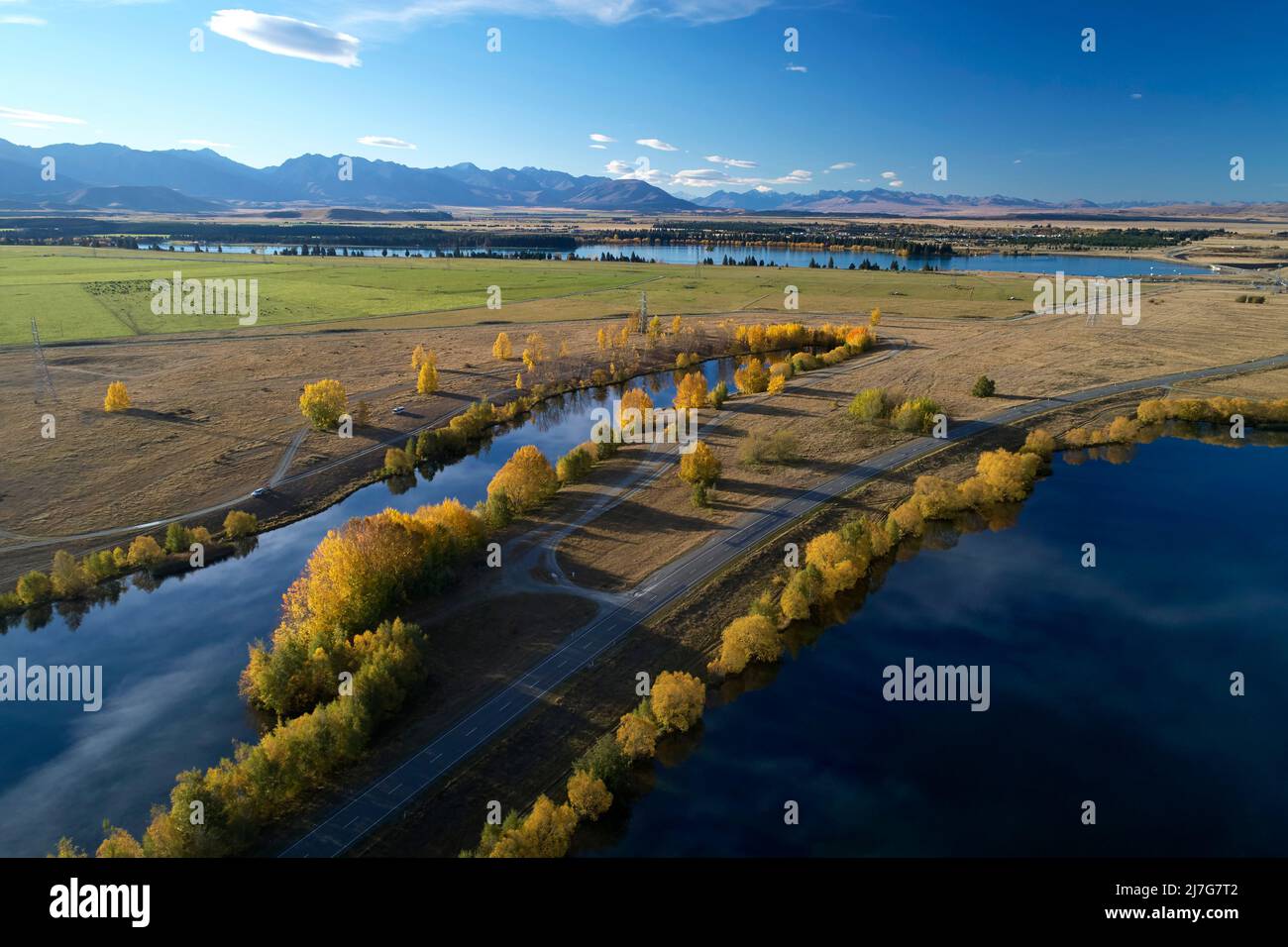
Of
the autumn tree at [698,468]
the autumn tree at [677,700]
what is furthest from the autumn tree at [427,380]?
the autumn tree at [677,700]

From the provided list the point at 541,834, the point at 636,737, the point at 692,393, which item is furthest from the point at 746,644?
the point at 692,393

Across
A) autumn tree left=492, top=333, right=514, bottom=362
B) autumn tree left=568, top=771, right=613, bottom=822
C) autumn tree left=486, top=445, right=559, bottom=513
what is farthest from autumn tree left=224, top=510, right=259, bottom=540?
autumn tree left=492, top=333, right=514, bottom=362

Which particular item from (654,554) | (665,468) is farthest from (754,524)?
(665,468)

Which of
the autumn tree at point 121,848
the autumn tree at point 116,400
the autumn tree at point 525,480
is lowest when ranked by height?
the autumn tree at point 121,848

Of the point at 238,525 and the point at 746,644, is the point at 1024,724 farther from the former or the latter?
the point at 238,525

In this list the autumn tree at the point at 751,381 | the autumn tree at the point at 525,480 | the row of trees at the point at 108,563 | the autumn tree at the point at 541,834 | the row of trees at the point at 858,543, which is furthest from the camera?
the autumn tree at the point at 751,381

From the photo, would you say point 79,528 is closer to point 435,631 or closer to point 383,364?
point 435,631

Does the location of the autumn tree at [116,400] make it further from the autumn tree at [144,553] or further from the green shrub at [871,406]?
the green shrub at [871,406]

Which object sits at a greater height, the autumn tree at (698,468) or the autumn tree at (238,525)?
the autumn tree at (698,468)
